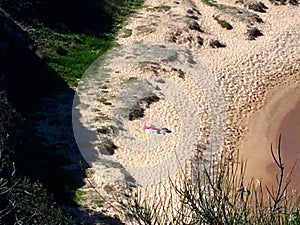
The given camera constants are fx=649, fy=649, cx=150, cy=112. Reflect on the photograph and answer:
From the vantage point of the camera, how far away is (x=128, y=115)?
26.2m

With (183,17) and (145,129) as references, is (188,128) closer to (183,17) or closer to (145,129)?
(145,129)

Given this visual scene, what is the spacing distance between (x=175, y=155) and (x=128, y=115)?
3159mm

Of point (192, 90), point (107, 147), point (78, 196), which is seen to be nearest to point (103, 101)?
point (107, 147)

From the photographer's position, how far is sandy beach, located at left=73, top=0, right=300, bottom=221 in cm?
2436

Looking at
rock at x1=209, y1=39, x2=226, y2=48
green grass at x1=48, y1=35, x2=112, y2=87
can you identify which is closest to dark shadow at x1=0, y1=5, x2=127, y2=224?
green grass at x1=48, y1=35, x2=112, y2=87

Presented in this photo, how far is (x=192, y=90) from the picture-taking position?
28.4m

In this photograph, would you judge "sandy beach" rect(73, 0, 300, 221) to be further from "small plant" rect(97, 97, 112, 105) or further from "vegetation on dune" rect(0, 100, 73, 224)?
"vegetation on dune" rect(0, 100, 73, 224)

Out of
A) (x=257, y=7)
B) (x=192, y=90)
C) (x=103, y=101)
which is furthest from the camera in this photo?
(x=257, y=7)

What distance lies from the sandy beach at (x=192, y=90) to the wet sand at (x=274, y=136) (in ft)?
0.14

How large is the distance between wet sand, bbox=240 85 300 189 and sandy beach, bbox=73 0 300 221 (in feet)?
0.14

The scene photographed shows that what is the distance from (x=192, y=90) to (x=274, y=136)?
13.7ft

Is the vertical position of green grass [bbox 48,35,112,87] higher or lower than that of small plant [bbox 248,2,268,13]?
lower

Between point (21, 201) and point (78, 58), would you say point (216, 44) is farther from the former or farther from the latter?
point (21, 201)

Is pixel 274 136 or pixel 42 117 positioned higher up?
pixel 274 136
